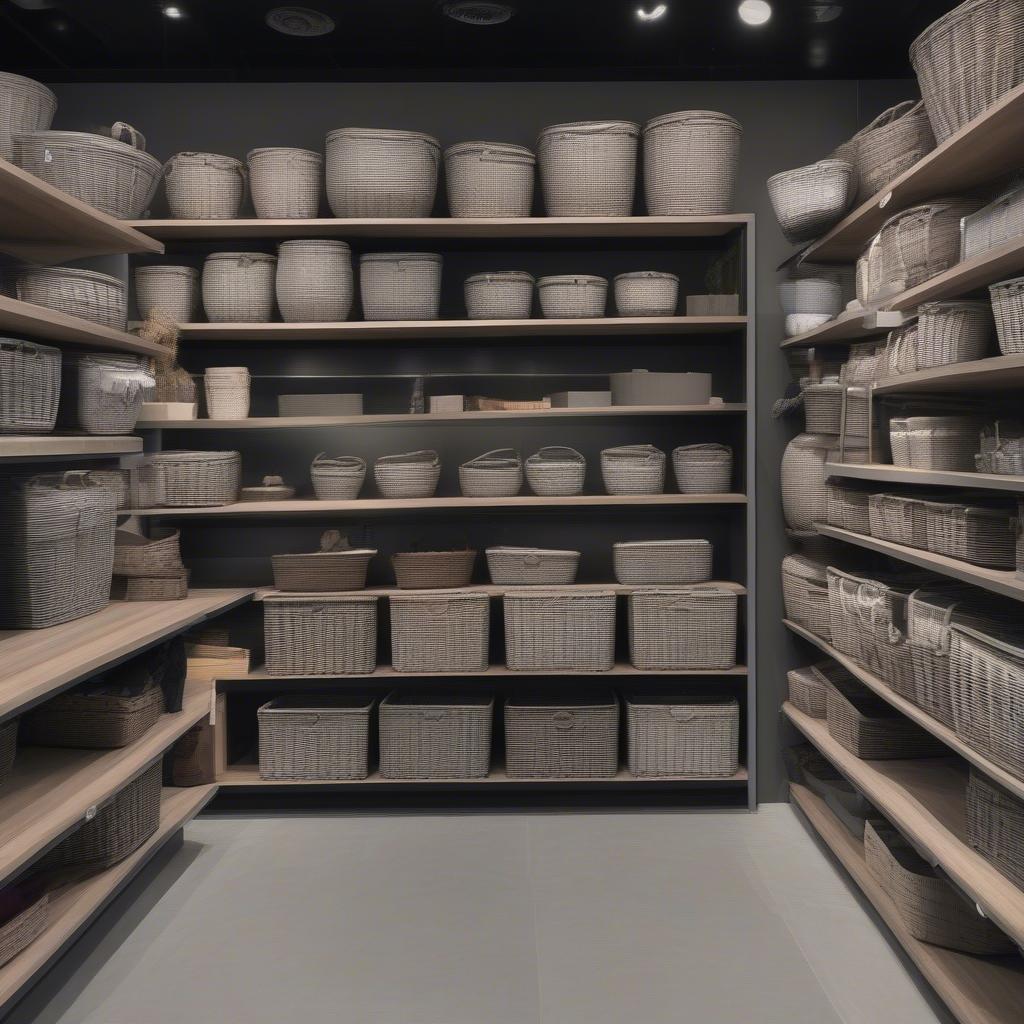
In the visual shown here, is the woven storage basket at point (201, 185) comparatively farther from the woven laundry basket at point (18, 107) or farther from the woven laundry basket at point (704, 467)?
the woven laundry basket at point (704, 467)

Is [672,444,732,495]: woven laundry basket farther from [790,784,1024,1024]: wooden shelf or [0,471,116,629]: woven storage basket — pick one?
[0,471,116,629]: woven storage basket

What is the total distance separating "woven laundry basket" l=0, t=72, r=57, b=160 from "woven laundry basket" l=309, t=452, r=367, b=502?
164cm

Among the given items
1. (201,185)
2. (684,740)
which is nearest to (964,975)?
(684,740)

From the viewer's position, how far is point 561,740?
14.2 feet

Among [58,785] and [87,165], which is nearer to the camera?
[58,785]

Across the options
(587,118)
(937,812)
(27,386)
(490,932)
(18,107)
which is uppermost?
(587,118)

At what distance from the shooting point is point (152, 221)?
415 centimetres

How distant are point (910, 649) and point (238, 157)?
3.49m

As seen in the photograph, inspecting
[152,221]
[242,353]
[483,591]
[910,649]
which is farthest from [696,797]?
[152,221]

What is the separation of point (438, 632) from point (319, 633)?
19.9 inches

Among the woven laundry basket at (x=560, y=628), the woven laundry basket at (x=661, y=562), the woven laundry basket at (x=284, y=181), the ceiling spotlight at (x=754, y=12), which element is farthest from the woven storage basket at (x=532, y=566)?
the ceiling spotlight at (x=754, y=12)

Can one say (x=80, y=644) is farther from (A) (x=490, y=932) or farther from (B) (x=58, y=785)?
(A) (x=490, y=932)

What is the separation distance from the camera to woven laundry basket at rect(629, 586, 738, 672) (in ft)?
14.1

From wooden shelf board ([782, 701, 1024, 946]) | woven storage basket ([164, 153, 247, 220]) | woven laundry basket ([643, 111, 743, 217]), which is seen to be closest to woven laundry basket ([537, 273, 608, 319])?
woven laundry basket ([643, 111, 743, 217])
